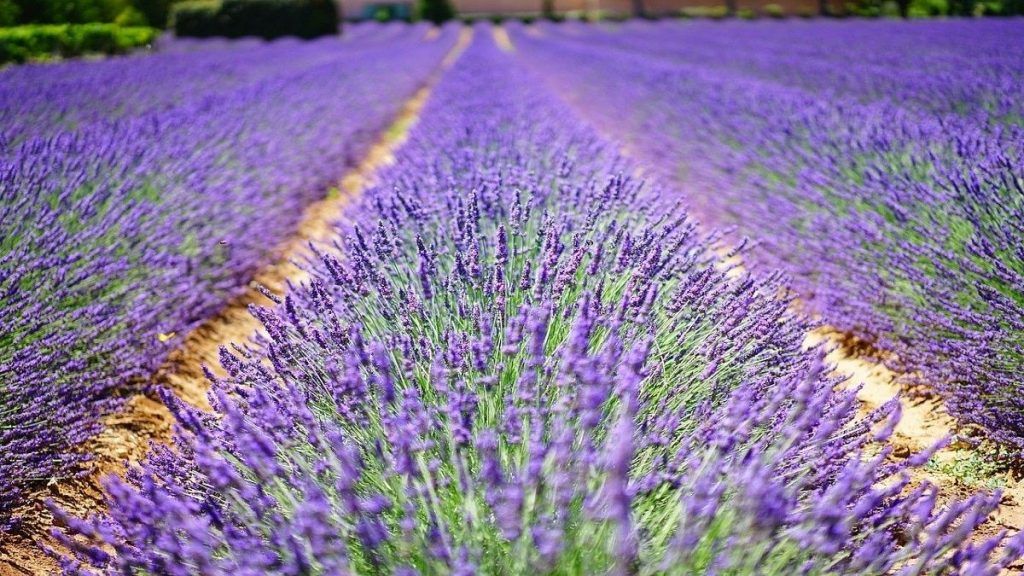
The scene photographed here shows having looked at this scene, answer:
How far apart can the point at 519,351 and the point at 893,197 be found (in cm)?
223

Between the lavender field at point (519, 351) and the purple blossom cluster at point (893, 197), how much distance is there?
2 centimetres

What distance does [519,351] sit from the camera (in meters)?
1.74

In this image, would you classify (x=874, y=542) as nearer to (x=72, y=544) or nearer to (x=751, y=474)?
(x=751, y=474)

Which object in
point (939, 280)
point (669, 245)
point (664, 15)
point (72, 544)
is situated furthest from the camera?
point (664, 15)

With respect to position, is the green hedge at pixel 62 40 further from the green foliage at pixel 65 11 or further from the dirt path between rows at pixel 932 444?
the dirt path between rows at pixel 932 444

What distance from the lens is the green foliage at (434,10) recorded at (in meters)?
37.1

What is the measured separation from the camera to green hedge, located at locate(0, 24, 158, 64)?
25.0 feet

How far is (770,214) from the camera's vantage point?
13.0 ft

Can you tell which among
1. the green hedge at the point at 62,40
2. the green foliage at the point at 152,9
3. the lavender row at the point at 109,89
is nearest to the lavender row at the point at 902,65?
the lavender row at the point at 109,89

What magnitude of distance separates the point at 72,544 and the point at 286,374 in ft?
2.11

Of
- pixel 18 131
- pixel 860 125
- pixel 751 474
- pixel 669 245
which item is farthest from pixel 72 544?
pixel 860 125

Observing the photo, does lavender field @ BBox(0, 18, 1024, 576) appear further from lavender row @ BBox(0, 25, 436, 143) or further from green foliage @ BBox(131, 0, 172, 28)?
green foliage @ BBox(131, 0, 172, 28)

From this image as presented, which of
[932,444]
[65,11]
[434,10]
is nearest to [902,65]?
[932,444]

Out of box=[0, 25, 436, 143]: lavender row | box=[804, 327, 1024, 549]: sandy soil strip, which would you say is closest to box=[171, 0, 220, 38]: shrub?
box=[0, 25, 436, 143]: lavender row
